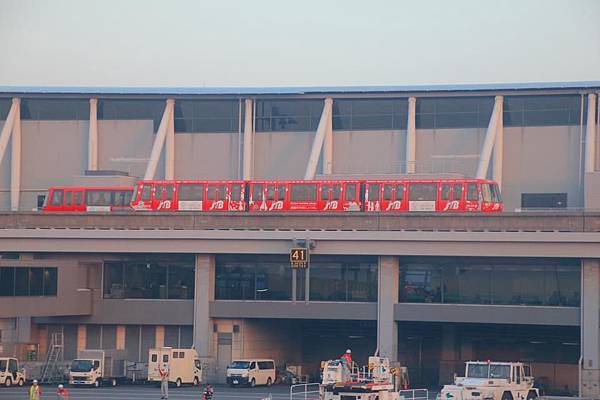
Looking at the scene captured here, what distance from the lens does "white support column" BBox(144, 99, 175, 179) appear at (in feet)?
271

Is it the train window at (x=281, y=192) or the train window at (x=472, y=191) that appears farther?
the train window at (x=281, y=192)

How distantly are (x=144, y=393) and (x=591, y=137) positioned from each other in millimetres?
33210

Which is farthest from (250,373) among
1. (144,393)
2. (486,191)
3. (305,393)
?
(486,191)

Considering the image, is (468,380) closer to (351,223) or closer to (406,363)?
(351,223)

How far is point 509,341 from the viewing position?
7538cm

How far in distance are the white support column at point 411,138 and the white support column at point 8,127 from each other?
27136mm

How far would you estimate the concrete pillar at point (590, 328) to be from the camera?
64500mm

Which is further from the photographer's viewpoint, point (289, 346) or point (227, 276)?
point (289, 346)

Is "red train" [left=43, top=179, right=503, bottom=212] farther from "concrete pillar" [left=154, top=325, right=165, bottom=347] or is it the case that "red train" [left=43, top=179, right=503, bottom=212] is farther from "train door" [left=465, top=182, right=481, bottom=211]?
"concrete pillar" [left=154, top=325, right=165, bottom=347]

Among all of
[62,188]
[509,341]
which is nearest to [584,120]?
[509,341]

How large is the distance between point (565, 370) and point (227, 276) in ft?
68.7

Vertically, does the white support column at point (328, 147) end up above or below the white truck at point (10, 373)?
above

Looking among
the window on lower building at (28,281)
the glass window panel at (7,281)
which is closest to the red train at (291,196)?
the window on lower building at (28,281)

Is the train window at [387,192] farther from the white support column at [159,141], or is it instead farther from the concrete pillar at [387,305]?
the white support column at [159,141]
